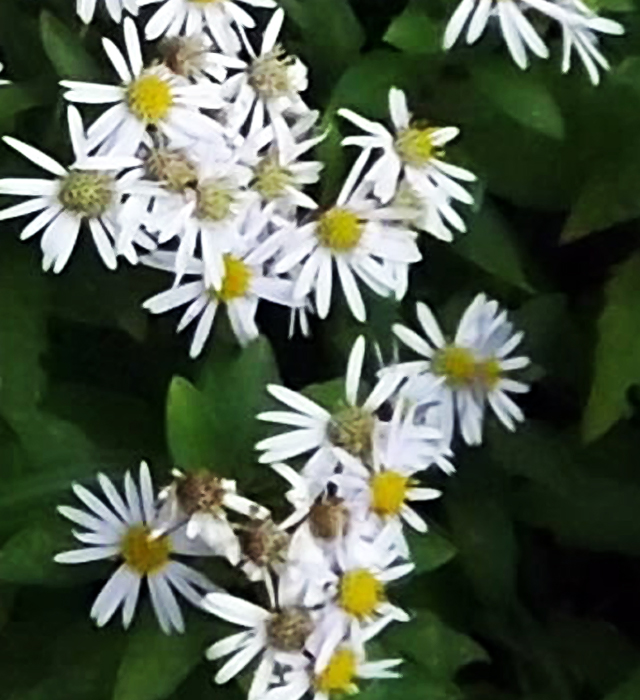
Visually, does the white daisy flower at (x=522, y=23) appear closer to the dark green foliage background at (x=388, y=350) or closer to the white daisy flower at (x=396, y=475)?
the dark green foliage background at (x=388, y=350)

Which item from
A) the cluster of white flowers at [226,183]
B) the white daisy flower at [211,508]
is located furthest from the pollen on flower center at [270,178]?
the white daisy flower at [211,508]

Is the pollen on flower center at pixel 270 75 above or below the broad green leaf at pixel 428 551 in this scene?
above

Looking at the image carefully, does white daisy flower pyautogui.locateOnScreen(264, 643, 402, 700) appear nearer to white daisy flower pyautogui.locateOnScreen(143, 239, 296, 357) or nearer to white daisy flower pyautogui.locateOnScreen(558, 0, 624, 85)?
white daisy flower pyautogui.locateOnScreen(143, 239, 296, 357)

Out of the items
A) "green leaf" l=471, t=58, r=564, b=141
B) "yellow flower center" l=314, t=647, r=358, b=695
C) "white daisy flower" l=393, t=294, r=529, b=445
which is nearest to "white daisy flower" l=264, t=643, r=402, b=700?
"yellow flower center" l=314, t=647, r=358, b=695

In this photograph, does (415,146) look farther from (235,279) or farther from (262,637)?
(262,637)

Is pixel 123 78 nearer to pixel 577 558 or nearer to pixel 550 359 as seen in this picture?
pixel 550 359

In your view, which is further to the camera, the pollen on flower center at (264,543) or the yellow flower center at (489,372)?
the yellow flower center at (489,372)

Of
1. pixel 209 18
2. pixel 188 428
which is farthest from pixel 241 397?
pixel 209 18
